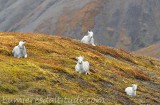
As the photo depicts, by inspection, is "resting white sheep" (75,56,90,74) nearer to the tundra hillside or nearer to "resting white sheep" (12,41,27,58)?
the tundra hillside

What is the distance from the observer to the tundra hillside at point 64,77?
97.6 feet

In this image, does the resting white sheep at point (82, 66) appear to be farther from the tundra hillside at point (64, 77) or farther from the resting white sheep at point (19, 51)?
the resting white sheep at point (19, 51)

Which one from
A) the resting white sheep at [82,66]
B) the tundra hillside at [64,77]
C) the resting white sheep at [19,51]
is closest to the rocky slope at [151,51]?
the tundra hillside at [64,77]

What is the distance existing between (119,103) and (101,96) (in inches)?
59.1

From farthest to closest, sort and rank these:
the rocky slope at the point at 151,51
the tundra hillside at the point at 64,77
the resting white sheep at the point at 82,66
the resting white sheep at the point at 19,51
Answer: the rocky slope at the point at 151,51 → the resting white sheep at the point at 19,51 → the resting white sheep at the point at 82,66 → the tundra hillside at the point at 64,77

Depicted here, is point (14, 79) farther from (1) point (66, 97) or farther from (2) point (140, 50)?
(2) point (140, 50)

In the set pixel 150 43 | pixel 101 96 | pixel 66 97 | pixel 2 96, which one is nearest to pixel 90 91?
pixel 101 96

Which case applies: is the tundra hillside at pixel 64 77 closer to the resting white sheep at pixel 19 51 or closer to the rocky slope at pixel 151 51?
the resting white sheep at pixel 19 51

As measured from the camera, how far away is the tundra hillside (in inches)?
1171

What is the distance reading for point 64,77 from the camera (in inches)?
1401

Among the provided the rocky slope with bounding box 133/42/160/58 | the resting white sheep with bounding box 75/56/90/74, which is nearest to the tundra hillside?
the resting white sheep with bounding box 75/56/90/74

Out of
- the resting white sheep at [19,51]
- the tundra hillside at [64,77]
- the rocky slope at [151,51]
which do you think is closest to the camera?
the tundra hillside at [64,77]

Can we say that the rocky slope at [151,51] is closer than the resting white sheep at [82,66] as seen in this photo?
No

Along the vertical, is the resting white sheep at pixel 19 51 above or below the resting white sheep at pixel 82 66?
above
